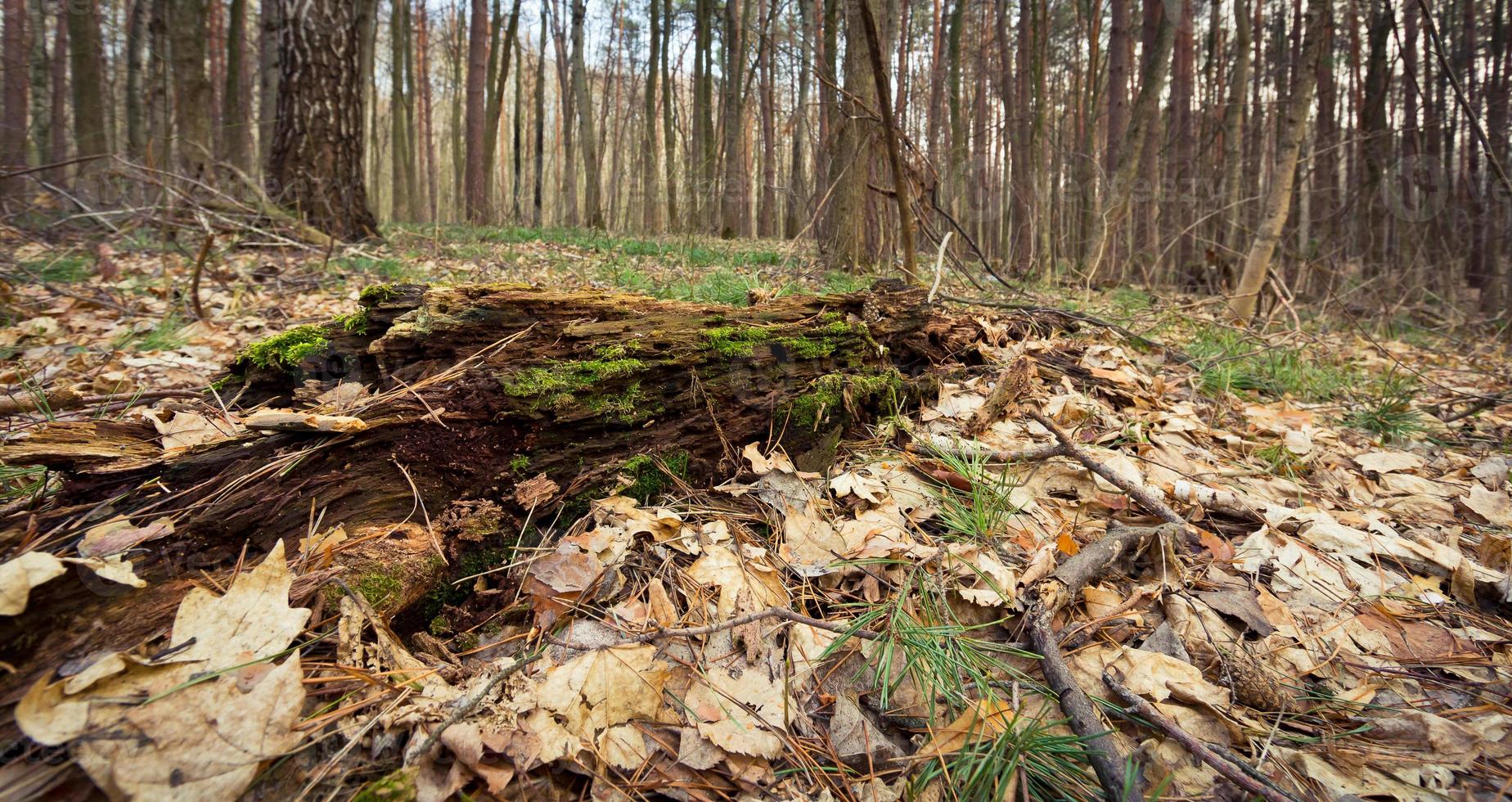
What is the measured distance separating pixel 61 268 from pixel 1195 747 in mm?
6311

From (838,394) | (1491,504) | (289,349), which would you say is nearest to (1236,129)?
(1491,504)

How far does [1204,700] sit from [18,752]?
1980mm

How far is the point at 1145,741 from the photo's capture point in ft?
3.93

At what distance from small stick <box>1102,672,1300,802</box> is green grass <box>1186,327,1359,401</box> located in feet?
8.87

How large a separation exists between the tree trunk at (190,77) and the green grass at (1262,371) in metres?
9.25

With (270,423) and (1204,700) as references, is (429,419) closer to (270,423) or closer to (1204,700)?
(270,423)

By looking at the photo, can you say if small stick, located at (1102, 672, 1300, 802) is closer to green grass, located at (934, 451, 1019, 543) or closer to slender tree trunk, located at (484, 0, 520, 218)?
green grass, located at (934, 451, 1019, 543)

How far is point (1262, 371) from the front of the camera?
3.76 meters

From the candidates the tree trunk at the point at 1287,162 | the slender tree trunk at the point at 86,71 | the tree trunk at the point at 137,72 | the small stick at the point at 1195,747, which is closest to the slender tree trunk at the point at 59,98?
the tree trunk at the point at 137,72

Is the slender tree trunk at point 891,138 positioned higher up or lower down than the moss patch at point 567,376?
higher up

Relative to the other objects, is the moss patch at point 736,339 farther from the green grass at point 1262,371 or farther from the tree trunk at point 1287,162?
the tree trunk at point 1287,162

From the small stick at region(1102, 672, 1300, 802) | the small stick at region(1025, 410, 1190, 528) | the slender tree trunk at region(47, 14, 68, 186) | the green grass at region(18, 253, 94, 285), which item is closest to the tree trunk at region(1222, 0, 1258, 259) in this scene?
the small stick at region(1025, 410, 1190, 528)

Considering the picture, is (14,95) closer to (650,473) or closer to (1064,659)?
(650,473)

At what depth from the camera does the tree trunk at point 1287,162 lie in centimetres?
454
